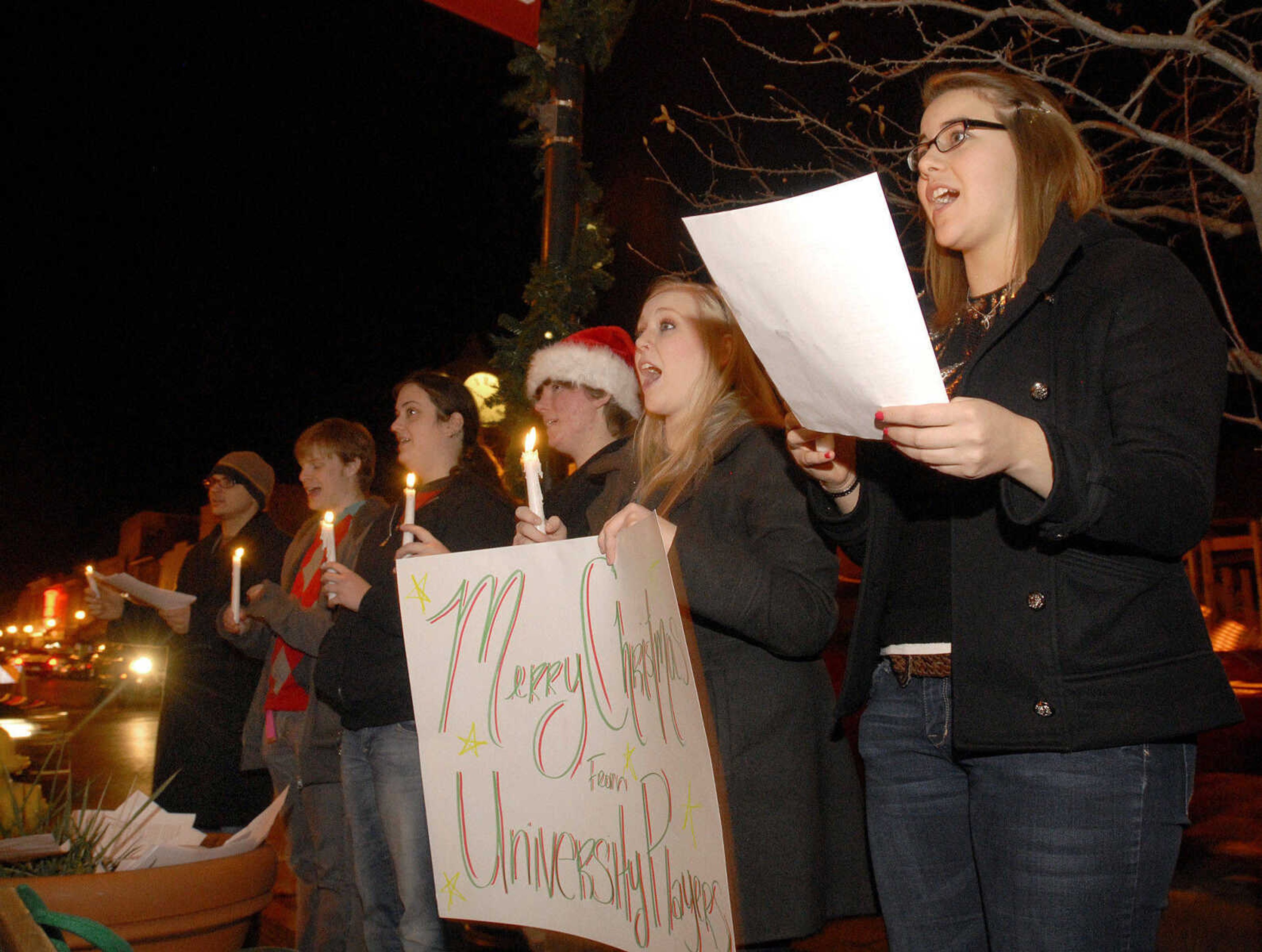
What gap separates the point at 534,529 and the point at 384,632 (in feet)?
3.80

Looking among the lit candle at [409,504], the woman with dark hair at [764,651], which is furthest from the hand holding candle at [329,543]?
the woman with dark hair at [764,651]

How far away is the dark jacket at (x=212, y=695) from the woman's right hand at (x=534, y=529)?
257 cm

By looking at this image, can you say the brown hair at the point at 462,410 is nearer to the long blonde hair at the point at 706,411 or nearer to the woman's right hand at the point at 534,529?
the long blonde hair at the point at 706,411

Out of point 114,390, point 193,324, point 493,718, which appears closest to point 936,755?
point 493,718

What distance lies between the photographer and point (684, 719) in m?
1.53

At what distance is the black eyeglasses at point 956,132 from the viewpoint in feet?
5.36

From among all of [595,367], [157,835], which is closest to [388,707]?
[157,835]

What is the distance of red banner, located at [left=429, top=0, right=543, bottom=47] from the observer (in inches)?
156

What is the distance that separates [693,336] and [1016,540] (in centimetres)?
125

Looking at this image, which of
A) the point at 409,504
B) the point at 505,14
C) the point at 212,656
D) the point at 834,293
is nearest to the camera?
the point at 834,293

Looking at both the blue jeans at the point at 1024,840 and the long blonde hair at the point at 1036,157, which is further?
the long blonde hair at the point at 1036,157

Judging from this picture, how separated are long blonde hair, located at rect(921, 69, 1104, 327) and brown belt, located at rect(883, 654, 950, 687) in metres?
0.66

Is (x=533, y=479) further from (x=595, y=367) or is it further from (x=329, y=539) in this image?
(x=595, y=367)

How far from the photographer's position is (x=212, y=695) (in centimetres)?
441
